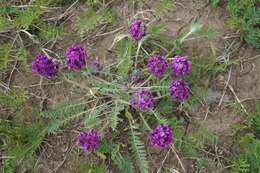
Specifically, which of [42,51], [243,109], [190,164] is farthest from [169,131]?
[42,51]

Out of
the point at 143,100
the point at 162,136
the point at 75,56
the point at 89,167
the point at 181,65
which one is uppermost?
the point at 75,56

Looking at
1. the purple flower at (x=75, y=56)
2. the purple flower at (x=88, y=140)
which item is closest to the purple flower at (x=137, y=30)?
the purple flower at (x=75, y=56)

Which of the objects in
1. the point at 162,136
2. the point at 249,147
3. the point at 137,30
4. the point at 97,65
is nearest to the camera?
the point at 162,136

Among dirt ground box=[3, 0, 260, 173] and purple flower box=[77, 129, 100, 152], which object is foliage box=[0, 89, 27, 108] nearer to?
dirt ground box=[3, 0, 260, 173]

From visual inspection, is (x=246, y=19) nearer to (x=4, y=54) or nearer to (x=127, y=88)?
(x=127, y=88)

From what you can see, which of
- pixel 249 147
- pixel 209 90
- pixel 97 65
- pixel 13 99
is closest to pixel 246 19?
pixel 209 90

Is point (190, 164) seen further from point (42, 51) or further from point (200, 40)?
point (42, 51)

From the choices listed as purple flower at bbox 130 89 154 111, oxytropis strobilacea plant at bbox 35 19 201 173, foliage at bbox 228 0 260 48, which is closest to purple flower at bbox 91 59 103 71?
oxytropis strobilacea plant at bbox 35 19 201 173

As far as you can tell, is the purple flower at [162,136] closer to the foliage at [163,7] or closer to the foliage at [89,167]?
the foliage at [89,167]
